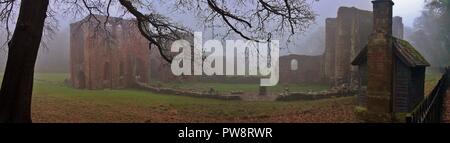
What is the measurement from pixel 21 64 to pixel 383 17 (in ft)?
36.3

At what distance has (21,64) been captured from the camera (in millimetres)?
9227

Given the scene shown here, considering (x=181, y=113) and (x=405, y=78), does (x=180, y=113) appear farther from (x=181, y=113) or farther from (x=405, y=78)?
(x=405, y=78)

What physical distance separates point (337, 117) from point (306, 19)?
23.3ft

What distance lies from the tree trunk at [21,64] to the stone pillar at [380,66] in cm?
977

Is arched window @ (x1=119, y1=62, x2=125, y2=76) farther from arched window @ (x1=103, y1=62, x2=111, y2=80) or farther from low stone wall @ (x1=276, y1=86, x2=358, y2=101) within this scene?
low stone wall @ (x1=276, y1=86, x2=358, y2=101)

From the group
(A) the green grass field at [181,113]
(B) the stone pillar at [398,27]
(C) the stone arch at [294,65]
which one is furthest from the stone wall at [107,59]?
A: (B) the stone pillar at [398,27]

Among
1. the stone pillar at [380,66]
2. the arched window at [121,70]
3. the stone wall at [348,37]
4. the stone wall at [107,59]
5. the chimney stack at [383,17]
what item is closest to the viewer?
the stone pillar at [380,66]

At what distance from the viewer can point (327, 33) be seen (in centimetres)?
4391

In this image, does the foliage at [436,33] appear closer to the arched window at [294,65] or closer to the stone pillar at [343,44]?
the stone pillar at [343,44]

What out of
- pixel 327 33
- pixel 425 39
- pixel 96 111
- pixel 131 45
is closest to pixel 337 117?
pixel 96 111

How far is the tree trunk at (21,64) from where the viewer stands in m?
9.21

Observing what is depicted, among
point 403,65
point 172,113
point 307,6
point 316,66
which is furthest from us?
point 316,66
